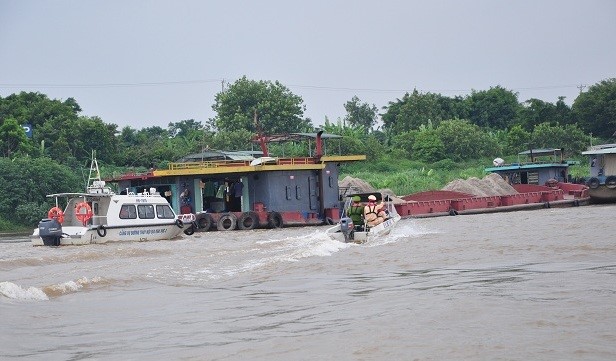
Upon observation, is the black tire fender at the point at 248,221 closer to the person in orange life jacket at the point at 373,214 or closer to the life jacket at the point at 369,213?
the person in orange life jacket at the point at 373,214

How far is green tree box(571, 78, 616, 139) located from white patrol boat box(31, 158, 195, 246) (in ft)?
170

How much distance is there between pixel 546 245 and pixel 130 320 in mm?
10106

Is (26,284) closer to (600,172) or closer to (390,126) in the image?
(600,172)

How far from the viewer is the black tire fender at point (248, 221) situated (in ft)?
111

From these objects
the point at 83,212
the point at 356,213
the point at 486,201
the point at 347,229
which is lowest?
the point at 347,229

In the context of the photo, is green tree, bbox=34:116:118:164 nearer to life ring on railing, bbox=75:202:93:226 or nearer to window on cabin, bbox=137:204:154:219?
window on cabin, bbox=137:204:154:219

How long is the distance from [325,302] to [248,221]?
71.0ft

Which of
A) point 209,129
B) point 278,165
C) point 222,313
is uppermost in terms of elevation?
point 209,129

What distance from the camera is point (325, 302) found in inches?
492

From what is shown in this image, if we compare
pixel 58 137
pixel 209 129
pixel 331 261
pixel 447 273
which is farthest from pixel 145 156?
pixel 447 273

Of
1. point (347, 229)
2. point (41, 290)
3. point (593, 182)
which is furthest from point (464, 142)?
point (41, 290)

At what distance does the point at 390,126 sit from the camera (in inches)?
3290

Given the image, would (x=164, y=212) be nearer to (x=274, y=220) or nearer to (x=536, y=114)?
(x=274, y=220)

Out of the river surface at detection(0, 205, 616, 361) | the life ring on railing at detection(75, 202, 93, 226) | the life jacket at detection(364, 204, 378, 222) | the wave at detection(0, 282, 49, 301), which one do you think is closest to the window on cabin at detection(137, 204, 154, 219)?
the life ring on railing at detection(75, 202, 93, 226)
